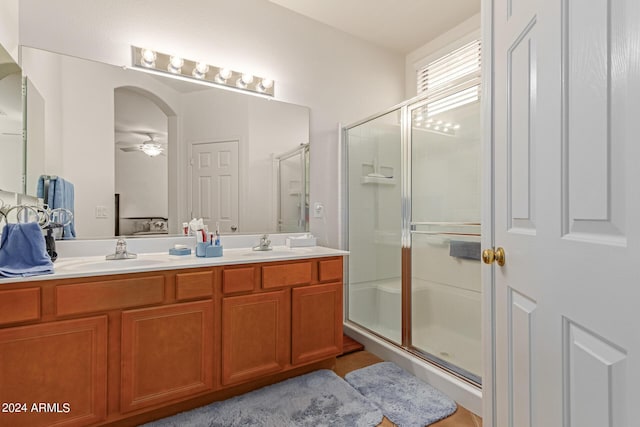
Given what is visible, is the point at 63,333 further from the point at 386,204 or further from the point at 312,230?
the point at 386,204

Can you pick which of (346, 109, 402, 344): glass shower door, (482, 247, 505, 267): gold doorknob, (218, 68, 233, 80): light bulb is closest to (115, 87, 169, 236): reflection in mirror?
(218, 68, 233, 80): light bulb

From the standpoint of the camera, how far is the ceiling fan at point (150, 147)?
6.73 ft

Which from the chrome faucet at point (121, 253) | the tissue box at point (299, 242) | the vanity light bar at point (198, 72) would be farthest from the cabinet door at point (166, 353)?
the vanity light bar at point (198, 72)

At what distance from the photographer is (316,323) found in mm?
2107

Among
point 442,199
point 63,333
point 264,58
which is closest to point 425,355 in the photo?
point 442,199

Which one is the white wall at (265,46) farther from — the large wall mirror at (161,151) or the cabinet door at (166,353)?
the cabinet door at (166,353)

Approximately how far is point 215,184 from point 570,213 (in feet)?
6.92

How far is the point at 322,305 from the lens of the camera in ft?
7.01

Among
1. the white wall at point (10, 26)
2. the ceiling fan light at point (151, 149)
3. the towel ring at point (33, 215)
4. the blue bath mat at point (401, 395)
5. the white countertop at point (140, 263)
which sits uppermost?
the white wall at point (10, 26)

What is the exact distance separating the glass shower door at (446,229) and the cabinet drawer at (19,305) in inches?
86.7

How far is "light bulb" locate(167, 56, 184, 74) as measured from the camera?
7.01ft

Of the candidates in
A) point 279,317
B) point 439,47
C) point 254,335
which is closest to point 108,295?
point 254,335

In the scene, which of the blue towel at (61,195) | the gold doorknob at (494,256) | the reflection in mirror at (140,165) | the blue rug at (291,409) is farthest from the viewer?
the reflection in mirror at (140,165)

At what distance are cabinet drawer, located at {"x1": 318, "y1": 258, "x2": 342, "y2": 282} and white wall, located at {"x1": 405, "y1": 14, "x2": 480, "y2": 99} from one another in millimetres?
2124
